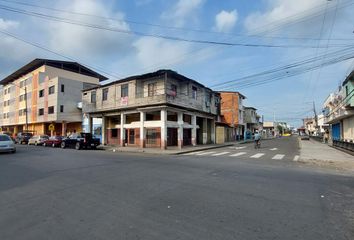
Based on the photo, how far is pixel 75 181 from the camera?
8.14 m

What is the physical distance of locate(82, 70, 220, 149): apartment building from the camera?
25.7 metres

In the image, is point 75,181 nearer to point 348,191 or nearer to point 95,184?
point 95,184

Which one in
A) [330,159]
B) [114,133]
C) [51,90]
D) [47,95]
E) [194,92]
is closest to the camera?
[330,159]

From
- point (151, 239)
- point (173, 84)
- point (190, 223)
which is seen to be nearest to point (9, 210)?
point (151, 239)

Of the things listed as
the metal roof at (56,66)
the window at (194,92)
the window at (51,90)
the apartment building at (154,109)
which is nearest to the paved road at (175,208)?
the apartment building at (154,109)

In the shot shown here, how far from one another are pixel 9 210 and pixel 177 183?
458 cm

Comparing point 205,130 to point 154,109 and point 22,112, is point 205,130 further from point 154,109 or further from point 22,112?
point 22,112

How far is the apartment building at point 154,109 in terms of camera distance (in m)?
25.7

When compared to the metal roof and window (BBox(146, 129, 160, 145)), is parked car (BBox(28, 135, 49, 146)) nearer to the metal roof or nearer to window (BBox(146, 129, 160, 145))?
window (BBox(146, 129, 160, 145))

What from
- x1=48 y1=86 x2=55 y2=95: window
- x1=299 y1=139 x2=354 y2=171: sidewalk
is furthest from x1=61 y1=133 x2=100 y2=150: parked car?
x1=48 y1=86 x2=55 y2=95: window

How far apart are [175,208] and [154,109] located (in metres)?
20.6

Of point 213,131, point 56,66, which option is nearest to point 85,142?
point 213,131

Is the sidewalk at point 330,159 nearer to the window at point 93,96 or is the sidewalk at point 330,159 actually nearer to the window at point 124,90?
the window at point 124,90

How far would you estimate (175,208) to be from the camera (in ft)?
17.3
